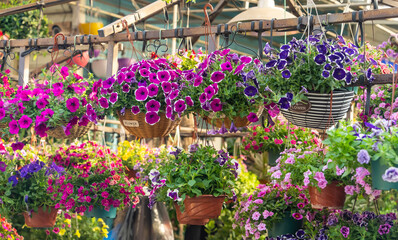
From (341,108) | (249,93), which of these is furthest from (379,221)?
(249,93)

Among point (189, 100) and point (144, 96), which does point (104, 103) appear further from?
point (189, 100)

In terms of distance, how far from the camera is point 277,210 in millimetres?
3285

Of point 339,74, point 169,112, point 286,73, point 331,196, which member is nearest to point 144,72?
point 169,112

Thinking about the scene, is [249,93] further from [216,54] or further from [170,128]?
[170,128]

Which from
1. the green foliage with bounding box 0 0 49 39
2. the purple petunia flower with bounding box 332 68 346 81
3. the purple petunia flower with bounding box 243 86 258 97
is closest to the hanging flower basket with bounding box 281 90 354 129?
the purple petunia flower with bounding box 332 68 346 81

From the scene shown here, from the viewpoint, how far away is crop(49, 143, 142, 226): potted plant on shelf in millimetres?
3680

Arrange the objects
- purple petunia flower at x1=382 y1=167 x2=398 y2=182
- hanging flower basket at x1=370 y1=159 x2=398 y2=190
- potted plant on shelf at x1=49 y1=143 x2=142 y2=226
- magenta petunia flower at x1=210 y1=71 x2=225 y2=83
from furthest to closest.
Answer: potted plant on shelf at x1=49 y1=143 x2=142 y2=226 → magenta petunia flower at x1=210 y1=71 x2=225 y2=83 → hanging flower basket at x1=370 y1=159 x2=398 y2=190 → purple petunia flower at x1=382 y1=167 x2=398 y2=182

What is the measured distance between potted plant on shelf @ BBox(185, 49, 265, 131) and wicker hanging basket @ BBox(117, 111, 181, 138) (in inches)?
12.6

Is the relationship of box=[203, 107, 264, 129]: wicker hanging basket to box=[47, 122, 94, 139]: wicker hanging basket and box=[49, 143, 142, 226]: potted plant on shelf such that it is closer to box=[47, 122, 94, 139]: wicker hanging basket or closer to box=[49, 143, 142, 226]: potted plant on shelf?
box=[47, 122, 94, 139]: wicker hanging basket

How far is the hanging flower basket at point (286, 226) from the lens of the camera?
10.8 ft

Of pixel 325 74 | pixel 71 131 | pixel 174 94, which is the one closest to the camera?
pixel 325 74

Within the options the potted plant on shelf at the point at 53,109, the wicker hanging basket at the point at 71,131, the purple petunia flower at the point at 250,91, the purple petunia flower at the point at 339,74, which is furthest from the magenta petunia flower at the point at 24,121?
the purple petunia flower at the point at 339,74

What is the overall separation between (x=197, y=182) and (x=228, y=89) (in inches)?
20.8

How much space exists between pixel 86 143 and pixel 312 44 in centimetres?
220
